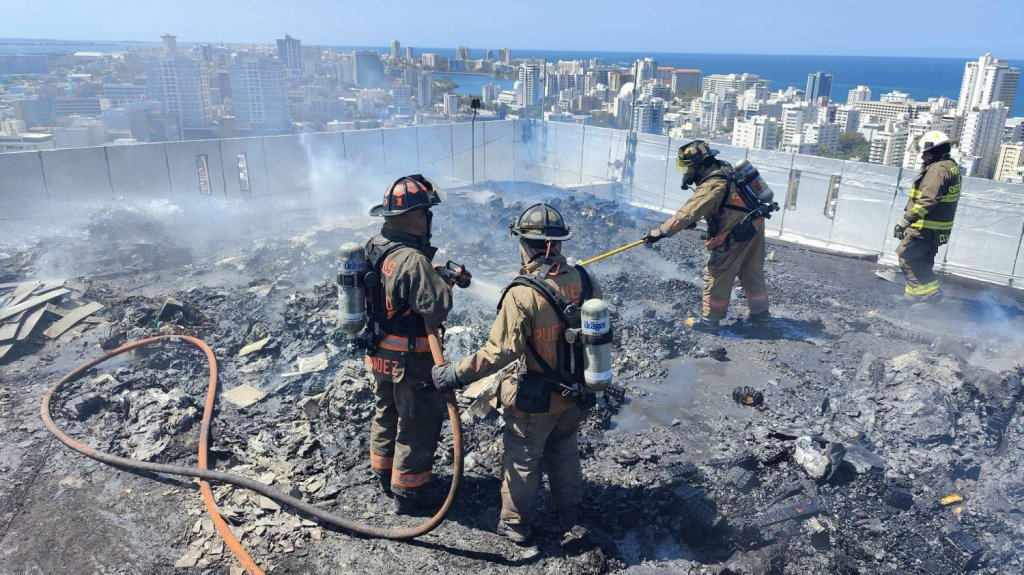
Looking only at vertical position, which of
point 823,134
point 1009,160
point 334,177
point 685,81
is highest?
point 685,81

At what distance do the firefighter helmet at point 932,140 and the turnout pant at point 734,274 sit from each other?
2.46 metres

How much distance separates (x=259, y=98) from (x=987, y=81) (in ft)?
180

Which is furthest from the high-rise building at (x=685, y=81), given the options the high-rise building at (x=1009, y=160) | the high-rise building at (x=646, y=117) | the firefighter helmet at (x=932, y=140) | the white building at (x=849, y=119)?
the firefighter helmet at (x=932, y=140)

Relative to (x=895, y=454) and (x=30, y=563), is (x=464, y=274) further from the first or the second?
(x=895, y=454)

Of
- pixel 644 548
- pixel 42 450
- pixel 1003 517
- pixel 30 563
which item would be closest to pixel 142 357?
pixel 42 450

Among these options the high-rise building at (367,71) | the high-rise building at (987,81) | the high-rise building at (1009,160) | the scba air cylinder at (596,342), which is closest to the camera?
the scba air cylinder at (596,342)

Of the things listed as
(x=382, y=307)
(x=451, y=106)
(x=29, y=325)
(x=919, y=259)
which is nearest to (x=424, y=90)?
(x=451, y=106)

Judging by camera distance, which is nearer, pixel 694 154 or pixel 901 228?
pixel 694 154

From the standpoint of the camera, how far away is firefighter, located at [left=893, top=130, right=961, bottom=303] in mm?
7465

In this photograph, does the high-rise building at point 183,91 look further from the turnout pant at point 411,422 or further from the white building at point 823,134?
the white building at point 823,134

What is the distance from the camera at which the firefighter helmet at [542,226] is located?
3.68m

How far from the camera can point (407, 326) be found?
4023 millimetres

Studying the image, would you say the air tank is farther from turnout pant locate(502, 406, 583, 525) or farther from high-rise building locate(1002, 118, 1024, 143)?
high-rise building locate(1002, 118, 1024, 143)

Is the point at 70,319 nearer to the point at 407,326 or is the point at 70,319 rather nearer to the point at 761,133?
the point at 407,326
